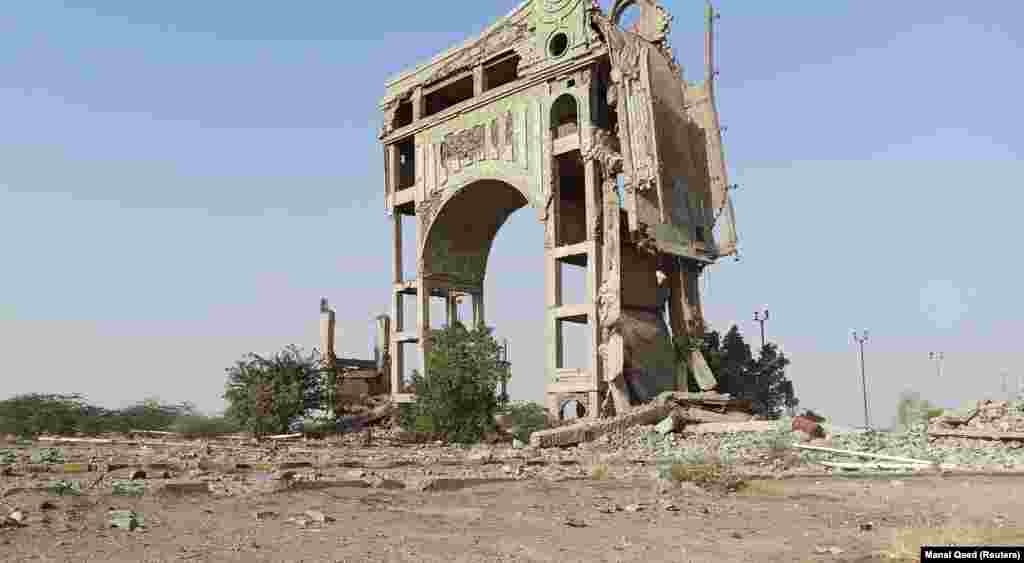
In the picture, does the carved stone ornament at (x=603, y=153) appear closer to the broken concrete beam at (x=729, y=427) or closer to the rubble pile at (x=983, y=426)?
the broken concrete beam at (x=729, y=427)

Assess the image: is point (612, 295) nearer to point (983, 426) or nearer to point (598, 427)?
point (598, 427)

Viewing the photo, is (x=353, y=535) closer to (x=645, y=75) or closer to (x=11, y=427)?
(x=645, y=75)

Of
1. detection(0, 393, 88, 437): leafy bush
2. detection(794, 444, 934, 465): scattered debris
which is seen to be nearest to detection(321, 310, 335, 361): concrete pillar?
detection(0, 393, 88, 437): leafy bush

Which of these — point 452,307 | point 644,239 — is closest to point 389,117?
point 452,307

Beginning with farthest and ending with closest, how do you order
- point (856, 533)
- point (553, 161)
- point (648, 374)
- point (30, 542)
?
point (553, 161) → point (648, 374) → point (856, 533) → point (30, 542)

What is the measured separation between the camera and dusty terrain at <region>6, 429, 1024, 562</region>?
17.9ft

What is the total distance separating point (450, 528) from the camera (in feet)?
21.1

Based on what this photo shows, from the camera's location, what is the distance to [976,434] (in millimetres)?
13914

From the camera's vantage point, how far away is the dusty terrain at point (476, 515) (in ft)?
17.9

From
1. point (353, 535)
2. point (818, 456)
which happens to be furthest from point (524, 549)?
point (818, 456)

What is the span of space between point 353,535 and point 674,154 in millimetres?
20691

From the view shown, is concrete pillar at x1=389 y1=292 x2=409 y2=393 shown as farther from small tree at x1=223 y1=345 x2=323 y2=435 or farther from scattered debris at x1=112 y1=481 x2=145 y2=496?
scattered debris at x1=112 y1=481 x2=145 y2=496

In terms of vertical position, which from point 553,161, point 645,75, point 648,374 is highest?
point 645,75

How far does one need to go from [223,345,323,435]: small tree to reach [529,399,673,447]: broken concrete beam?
31.2ft
